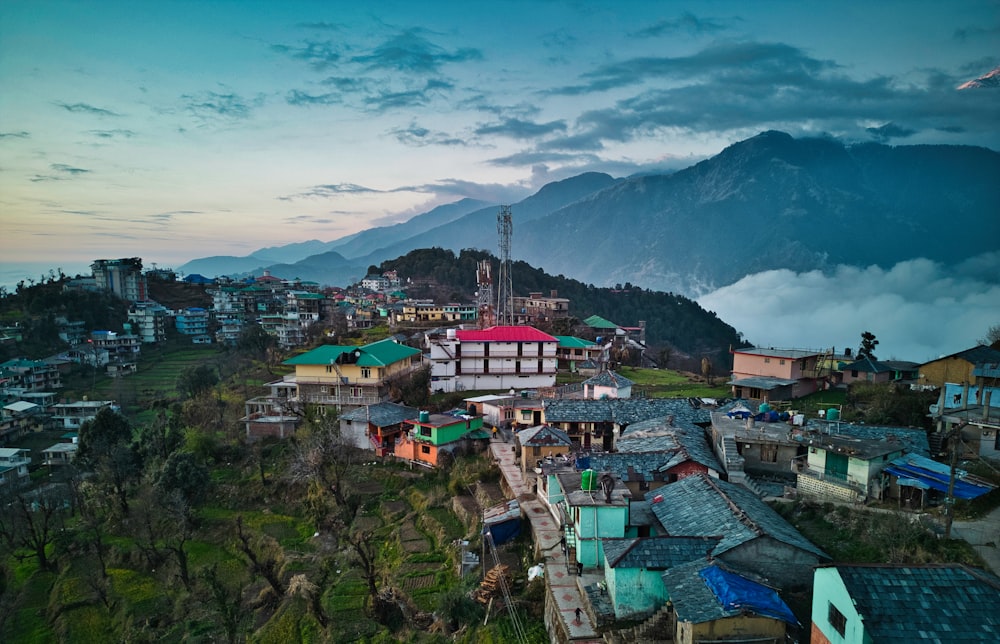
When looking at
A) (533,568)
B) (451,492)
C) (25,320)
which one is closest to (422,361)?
(451,492)

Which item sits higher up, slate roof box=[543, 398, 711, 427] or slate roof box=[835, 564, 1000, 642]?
slate roof box=[835, 564, 1000, 642]

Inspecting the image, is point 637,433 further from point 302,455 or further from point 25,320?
point 25,320

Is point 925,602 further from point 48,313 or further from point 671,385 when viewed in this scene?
point 48,313

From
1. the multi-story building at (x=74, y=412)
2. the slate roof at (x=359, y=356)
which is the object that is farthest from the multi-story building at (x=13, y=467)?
the slate roof at (x=359, y=356)

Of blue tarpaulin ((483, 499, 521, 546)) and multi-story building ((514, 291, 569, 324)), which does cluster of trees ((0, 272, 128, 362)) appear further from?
blue tarpaulin ((483, 499, 521, 546))

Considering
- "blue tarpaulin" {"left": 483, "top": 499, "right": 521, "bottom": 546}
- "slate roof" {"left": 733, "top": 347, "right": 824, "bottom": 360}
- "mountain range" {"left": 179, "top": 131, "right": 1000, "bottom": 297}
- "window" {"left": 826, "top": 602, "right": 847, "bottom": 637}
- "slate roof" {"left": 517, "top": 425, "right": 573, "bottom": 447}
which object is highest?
"mountain range" {"left": 179, "top": 131, "right": 1000, "bottom": 297}

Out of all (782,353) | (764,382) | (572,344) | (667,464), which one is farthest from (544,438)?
(572,344)

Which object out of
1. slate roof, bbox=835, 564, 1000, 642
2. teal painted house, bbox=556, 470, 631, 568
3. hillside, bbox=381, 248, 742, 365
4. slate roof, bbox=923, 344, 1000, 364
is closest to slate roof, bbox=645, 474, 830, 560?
teal painted house, bbox=556, 470, 631, 568
